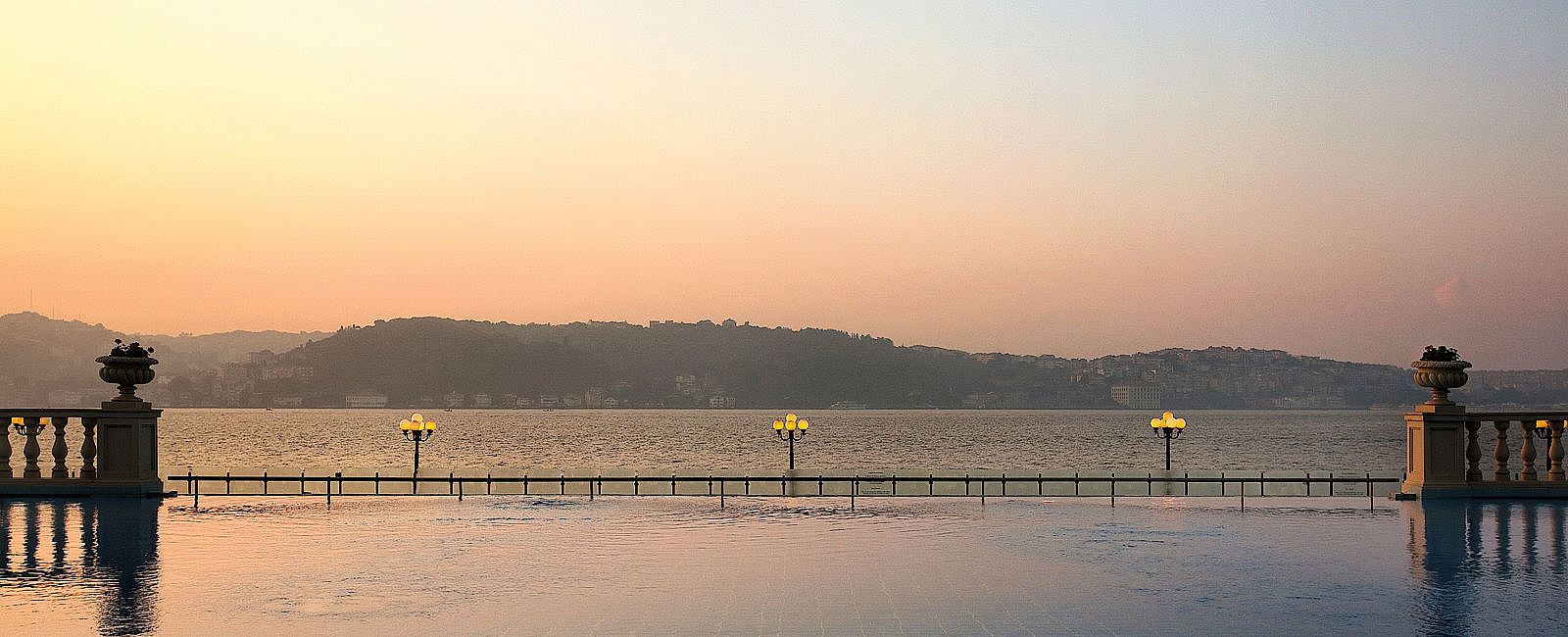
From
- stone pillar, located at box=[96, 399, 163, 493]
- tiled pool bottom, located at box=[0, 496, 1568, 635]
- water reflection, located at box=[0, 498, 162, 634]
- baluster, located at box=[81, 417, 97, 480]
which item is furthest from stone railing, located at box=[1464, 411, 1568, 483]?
baluster, located at box=[81, 417, 97, 480]

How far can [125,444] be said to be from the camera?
2609 cm

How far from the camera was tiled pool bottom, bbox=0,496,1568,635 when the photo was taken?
1224 centimetres

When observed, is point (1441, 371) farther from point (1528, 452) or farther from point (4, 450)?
point (4, 450)

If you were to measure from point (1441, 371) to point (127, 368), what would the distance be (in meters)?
25.8

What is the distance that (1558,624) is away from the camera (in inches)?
471

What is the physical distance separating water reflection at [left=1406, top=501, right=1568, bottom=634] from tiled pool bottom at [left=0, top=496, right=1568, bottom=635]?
63mm

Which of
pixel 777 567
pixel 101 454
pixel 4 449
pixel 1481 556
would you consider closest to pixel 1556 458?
pixel 1481 556

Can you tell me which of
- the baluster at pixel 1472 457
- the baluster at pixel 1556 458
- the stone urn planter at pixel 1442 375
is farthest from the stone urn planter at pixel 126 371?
the baluster at pixel 1556 458

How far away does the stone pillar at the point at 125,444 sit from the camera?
25.8 m

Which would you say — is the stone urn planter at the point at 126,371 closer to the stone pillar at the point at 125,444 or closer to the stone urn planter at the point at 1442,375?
the stone pillar at the point at 125,444

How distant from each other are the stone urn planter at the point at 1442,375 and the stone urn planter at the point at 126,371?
82.3 ft

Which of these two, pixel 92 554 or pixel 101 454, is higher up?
pixel 101 454

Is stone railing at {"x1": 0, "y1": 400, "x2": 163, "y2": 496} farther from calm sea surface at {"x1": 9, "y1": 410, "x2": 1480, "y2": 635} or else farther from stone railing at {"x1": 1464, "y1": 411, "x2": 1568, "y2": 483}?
stone railing at {"x1": 1464, "y1": 411, "x2": 1568, "y2": 483}

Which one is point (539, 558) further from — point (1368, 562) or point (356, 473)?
point (356, 473)
